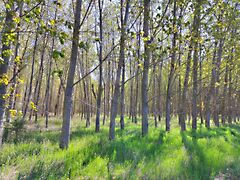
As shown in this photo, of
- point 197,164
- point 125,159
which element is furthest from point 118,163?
point 197,164

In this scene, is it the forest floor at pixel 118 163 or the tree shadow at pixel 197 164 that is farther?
the tree shadow at pixel 197 164

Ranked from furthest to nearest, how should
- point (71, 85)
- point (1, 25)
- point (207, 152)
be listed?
point (207, 152) < point (71, 85) < point (1, 25)

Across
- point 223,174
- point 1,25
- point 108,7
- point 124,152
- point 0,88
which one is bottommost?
point 223,174

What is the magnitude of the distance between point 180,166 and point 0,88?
4.32 metres

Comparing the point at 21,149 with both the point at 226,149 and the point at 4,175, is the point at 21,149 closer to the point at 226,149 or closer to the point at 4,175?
the point at 4,175

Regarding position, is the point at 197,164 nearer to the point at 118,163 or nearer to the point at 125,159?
the point at 125,159

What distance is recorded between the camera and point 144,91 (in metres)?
7.95

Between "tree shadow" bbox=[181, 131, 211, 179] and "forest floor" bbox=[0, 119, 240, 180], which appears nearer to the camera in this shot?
"forest floor" bbox=[0, 119, 240, 180]

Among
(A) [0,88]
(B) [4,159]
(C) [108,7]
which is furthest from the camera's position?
(C) [108,7]

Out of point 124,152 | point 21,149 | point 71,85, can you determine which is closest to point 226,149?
point 124,152

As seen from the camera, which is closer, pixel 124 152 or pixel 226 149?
pixel 124 152

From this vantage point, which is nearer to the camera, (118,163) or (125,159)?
(118,163)

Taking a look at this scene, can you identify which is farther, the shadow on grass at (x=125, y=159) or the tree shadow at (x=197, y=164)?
the tree shadow at (x=197, y=164)

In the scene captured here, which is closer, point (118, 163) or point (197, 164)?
point (118, 163)
